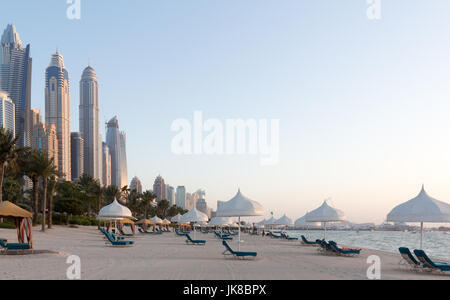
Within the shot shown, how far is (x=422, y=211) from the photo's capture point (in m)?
A: 13.6

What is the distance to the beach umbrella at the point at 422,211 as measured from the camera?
13.3 metres

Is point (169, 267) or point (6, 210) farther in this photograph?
point (6, 210)

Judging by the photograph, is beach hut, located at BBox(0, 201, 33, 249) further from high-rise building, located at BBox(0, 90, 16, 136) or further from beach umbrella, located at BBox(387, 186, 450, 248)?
high-rise building, located at BBox(0, 90, 16, 136)

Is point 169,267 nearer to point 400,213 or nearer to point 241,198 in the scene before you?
point 241,198

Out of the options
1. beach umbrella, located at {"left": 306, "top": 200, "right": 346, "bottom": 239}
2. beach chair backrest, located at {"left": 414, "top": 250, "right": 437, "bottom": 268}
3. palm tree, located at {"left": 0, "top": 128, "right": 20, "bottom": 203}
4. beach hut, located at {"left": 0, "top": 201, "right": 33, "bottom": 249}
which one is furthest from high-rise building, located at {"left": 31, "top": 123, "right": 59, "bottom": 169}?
beach chair backrest, located at {"left": 414, "top": 250, "right": 437, "bottom": 268}

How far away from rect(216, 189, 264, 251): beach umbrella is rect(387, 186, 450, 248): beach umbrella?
4.89m

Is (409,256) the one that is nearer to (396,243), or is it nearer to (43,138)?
(396,243)

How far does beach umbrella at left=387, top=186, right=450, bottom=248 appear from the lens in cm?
1326

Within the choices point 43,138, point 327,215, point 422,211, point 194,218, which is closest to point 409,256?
point 422,211

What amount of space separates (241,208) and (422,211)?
254 inches

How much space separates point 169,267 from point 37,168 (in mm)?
24683

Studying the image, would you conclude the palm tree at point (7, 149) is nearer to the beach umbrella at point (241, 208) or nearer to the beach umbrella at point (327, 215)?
the beach umbrella at point (241, 208)
